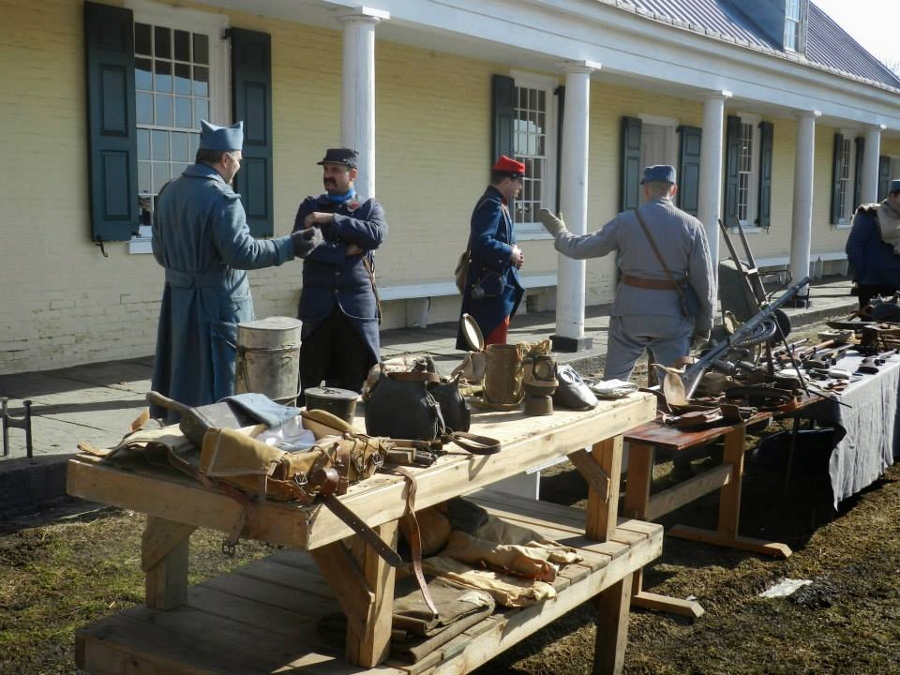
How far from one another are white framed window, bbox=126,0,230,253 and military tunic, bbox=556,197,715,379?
4352 millimetres

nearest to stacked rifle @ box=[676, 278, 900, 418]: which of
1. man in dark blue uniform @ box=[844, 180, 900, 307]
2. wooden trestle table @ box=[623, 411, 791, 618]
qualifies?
wooden trestle table @ box=[623, 411, 791, 618]

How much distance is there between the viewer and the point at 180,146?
991 centimetres

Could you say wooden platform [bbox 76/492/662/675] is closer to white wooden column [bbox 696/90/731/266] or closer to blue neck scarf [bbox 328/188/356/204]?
blue neck scarf [bbox 328/188/356/204]

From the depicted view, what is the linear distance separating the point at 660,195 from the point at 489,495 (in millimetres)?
2769

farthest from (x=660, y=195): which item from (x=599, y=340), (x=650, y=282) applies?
(x=599, y=340)

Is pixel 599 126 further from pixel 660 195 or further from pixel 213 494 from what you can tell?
pixel 213 494

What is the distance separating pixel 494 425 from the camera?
3701 mm

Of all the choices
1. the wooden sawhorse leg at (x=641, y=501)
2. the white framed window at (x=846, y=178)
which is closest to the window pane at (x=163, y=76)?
the wooden sawhorse leg at (x=641, y=501)

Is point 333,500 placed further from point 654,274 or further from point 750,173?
point 750,173

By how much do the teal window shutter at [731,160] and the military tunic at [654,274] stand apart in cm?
1262

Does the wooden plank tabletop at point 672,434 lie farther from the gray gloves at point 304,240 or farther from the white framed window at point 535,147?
the white framed window at point 535,147

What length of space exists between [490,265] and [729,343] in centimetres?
181

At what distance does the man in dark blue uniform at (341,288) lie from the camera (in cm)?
625

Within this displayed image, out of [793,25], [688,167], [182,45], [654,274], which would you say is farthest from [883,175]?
[654,274]
